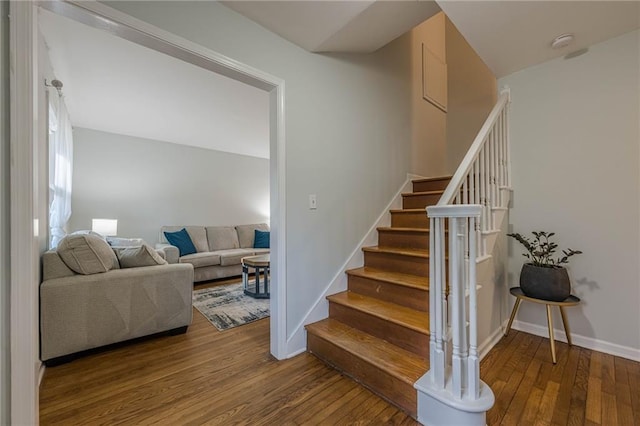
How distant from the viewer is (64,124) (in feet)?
9.12

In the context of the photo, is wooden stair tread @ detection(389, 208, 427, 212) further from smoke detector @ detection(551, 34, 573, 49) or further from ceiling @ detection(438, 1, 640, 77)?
smoke detector @ detection(551, 34, 573, 49)

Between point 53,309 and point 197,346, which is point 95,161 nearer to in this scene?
point 53,309

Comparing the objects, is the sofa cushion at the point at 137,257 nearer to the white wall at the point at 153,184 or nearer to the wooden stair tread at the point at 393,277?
the wooden stair tread at the point at 393,277

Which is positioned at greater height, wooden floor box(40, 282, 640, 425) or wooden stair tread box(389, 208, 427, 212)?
wooden stair tread box(389, 208, 427, 212)

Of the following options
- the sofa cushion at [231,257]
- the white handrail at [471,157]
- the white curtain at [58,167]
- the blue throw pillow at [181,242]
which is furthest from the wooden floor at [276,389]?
the blue throw pillow at [181,242]

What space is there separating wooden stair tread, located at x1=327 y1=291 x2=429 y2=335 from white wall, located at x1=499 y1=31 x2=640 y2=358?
1.26m

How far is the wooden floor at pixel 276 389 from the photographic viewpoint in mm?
1355

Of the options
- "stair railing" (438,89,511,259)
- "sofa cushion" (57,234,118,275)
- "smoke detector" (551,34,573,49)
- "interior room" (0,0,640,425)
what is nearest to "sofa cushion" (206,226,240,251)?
"interior room" (0,0,640,425)

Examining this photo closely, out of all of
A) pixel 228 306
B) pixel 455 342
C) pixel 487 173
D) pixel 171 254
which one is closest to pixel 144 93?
pixel 171 254

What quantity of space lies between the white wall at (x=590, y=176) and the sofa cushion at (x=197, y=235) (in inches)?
168

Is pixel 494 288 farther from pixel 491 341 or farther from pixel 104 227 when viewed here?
pixel 104 227

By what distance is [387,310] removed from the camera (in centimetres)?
186

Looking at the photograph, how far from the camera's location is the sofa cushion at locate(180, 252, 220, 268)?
3.90 m

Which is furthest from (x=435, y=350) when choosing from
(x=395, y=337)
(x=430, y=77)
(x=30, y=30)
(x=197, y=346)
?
(x=430, y=77)
